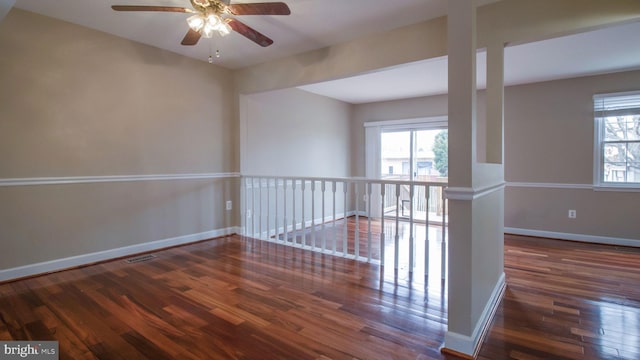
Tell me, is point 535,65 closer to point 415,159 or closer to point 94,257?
point 415,159

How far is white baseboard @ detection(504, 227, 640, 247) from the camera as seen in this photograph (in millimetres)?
4227

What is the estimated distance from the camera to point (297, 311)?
2.21 metres

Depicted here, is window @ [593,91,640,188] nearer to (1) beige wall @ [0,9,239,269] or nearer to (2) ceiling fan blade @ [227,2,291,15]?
(2) ceiling fan blade @ [227,2,291,15]

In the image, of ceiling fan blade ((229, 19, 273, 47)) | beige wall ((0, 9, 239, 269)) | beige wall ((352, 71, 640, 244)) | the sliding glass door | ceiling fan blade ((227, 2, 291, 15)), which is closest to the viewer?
ceiling fan blade ((227, 2, 291, 15))

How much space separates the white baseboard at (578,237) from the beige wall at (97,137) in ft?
15.2

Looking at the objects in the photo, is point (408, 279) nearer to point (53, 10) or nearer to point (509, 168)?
point (509, 168)

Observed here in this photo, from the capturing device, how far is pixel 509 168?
5.10 metres

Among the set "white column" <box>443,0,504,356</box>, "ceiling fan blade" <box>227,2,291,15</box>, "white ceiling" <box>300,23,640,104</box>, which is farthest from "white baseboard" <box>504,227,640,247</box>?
"ceiling fan blade" <box>227,2,291,15</box>

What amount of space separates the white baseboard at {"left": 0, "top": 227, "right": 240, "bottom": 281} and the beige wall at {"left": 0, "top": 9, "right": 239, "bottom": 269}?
5 centimetres

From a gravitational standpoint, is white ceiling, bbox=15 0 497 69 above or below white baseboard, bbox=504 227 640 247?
above

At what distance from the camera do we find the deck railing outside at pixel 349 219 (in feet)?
10.2

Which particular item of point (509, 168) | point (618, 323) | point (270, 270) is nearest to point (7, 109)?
point (270, 270)

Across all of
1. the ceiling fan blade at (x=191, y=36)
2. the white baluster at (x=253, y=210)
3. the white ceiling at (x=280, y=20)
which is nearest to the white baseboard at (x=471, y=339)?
the white ceiling at (x=280, y=20)

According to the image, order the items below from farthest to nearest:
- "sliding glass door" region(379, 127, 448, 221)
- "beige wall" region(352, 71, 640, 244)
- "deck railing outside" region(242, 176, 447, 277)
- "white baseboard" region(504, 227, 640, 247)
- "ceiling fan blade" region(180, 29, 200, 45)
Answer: "sliding glass door" region(379, 127, 448, 221), "beige wall" region(352, 71, 640, 244), "white baseboard" region(504, 227, 640, 247), "deck railing outside" region(242, 176, 447, 277), "ceiling fan blade" region(180, 29, 200, 45)
